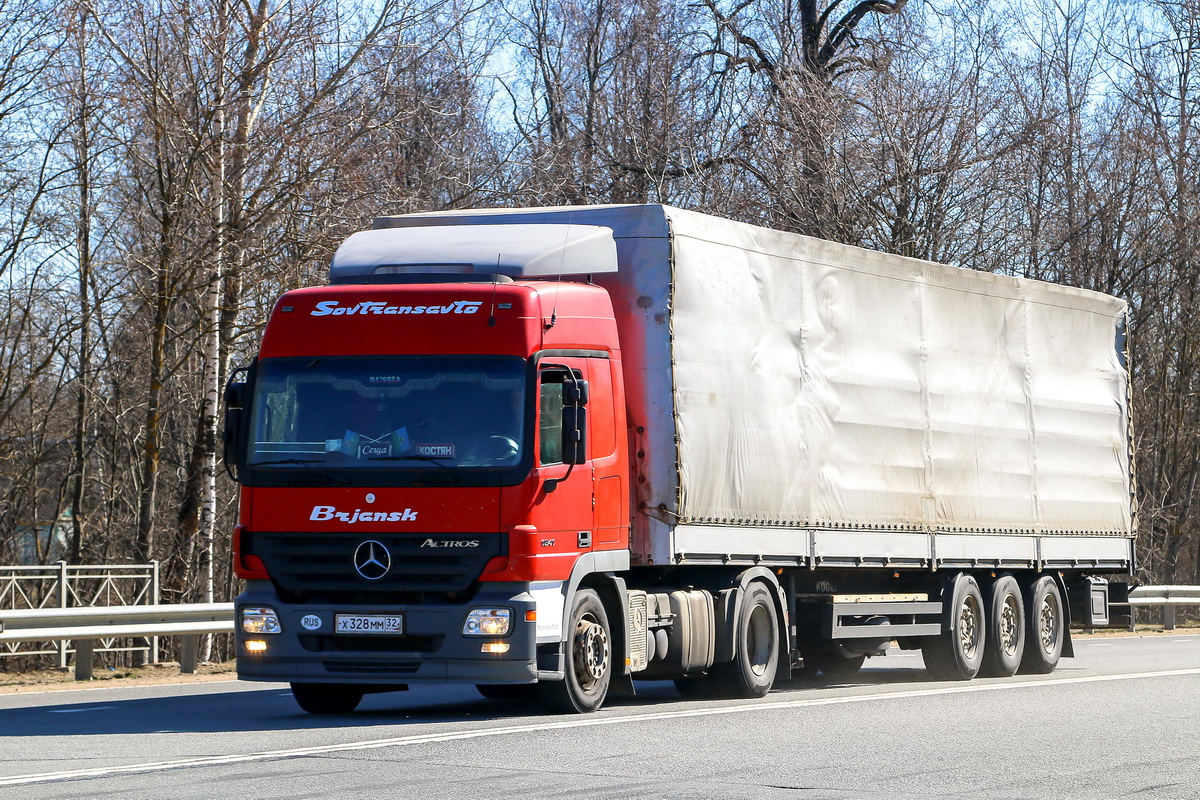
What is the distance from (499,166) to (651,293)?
13.3 meters

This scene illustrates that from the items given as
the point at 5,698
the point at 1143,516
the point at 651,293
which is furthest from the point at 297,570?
the point at 1143,516

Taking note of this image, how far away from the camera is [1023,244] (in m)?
29.6

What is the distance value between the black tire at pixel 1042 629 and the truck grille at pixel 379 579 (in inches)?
336

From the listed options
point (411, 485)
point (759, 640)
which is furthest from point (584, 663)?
point (759, 640)

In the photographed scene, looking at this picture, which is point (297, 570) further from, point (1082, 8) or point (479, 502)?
point (1082, 8)

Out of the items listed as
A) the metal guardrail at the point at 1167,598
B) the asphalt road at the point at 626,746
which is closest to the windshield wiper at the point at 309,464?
the asphalt road at the point at 626,746

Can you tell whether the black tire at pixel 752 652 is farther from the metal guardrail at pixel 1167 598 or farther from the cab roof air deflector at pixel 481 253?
the metal guardrail at pixel 1167 598

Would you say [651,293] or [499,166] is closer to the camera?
[651,293]

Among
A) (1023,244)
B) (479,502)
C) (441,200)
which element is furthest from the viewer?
(1023,244)

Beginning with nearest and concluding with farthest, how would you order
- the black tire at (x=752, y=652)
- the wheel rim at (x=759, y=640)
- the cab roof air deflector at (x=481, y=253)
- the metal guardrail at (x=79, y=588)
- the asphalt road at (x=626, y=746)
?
1. the asphalt road at (x=626, y=746)
2. the cab roof air deflector at (x=481, y=253)
3. the black tire at (x=752, y=652)
4. the wheel rim at (x=759, y=640)
5. the metal guardrail at (x=79, y=588)

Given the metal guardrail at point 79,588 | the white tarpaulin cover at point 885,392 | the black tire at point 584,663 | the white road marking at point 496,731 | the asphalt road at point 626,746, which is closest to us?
the asphalt road at point 626,746

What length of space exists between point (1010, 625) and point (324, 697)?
323 inches

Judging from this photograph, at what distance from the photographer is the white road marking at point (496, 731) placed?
348 inches

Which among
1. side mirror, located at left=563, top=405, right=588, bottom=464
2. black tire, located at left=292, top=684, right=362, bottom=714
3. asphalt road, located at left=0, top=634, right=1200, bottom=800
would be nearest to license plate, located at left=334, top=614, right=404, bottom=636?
asphalt road, located at left=0, top=634, right=1200, bottom=800
